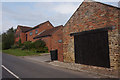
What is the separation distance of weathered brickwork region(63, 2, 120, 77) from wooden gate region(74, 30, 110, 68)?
39 centimetres

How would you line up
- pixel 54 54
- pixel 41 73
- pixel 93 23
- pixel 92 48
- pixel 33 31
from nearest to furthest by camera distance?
pixel 41 73 < pixel 92 48 < pixel 93 23 < pixel 54 54 < pixel 33 31

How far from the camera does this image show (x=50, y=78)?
6.17 m

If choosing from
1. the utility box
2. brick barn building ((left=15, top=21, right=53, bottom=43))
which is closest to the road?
the utility box

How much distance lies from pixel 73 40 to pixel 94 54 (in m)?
2.85

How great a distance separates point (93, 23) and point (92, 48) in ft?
7.14

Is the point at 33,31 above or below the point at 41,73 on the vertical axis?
above

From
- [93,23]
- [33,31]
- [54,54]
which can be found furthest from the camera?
[33,31]

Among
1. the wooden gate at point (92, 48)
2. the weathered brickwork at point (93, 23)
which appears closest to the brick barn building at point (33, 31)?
the weathered brickwork at point (93, 23)

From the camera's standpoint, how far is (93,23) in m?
9.42

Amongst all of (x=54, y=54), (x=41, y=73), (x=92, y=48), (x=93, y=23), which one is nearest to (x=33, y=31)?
(x=54, y=54)

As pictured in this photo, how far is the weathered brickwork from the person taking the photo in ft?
26.3

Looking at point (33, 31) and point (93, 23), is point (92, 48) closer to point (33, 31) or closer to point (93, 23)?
point (93, 23)

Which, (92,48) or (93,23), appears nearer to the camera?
(92,48)

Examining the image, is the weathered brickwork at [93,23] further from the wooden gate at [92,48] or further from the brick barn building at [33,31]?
the brick barn building at [33,31]
